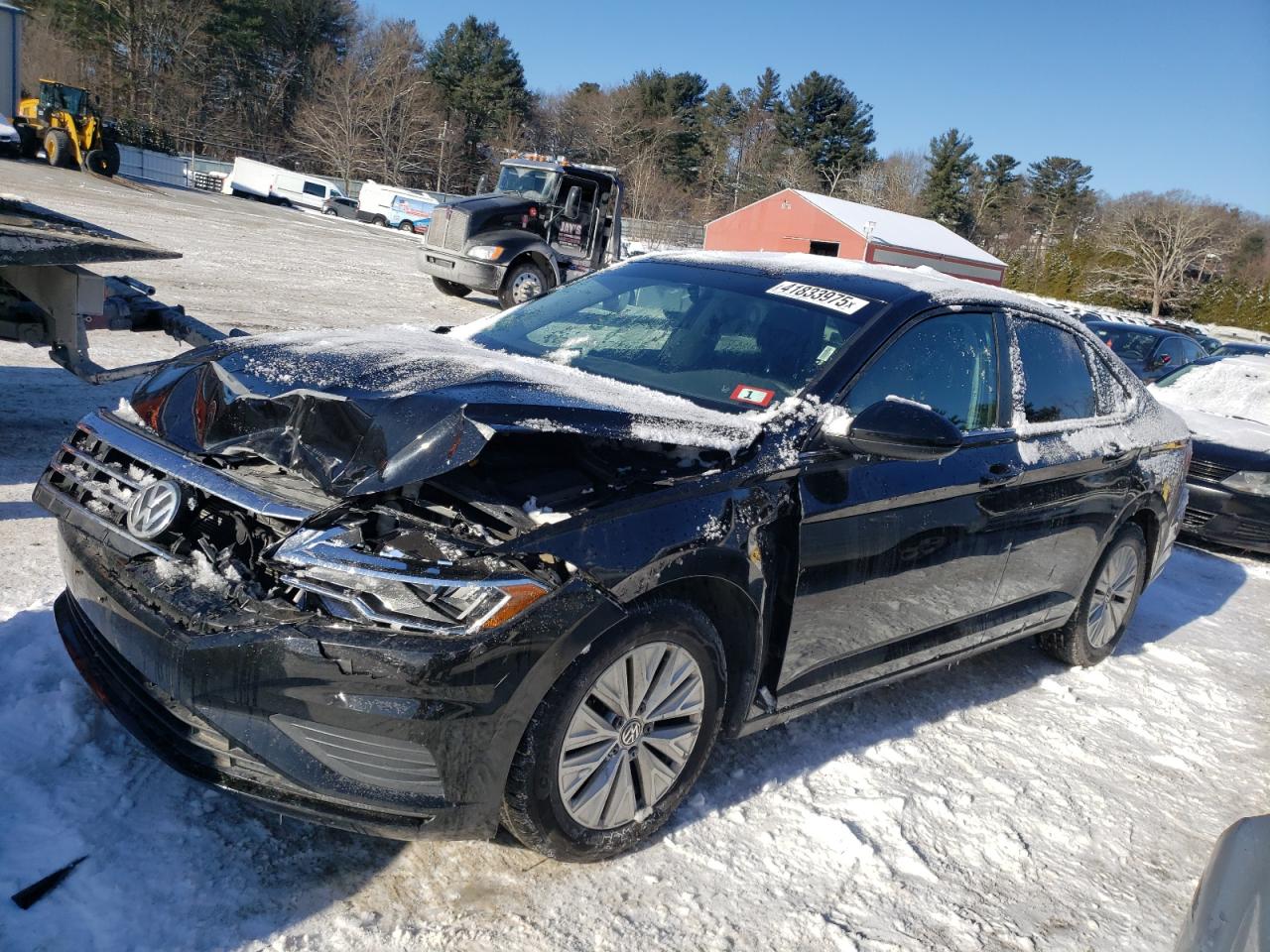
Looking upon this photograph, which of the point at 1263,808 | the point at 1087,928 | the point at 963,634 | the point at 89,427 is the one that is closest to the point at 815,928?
the point at 1087,928

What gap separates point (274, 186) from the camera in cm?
4369

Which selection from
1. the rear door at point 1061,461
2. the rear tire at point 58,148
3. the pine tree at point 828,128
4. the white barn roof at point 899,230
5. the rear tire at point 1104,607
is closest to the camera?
the rear door at point 1061,461

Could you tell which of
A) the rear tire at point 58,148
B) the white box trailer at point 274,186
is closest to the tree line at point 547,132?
the white box trailer at point 274,186

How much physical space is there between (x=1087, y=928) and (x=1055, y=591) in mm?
1854

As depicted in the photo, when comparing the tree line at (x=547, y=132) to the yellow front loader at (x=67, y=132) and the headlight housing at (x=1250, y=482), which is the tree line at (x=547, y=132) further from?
the headlight housing at (x=1250, y=482)

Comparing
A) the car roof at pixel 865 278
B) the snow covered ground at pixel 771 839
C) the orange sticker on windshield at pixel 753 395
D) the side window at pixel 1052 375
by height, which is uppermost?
the car roof at pixel 865 278

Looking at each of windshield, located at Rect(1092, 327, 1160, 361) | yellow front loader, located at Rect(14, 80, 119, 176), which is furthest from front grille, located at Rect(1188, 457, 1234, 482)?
yellow front loader, located at Rect(14, 80, 119, 176)

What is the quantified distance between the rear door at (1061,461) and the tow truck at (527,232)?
12038mm

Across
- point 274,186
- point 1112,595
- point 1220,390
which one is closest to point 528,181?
point 1220,390

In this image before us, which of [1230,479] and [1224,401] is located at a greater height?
[1224,401]

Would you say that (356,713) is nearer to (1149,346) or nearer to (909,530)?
(909,530)

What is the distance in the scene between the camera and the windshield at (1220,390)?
32.2 ft

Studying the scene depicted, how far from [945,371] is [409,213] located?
136 ft

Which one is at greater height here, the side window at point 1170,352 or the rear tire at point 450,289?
the side window at point 1170,352
